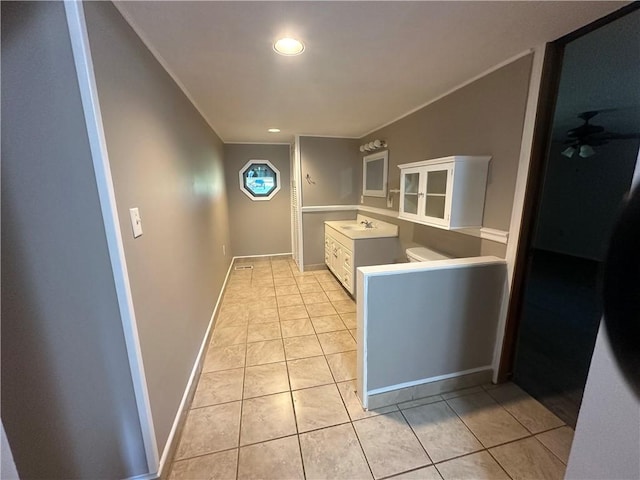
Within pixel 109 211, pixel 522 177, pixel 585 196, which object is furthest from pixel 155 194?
pixel 585 196

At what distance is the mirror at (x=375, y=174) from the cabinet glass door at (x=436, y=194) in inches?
48.0

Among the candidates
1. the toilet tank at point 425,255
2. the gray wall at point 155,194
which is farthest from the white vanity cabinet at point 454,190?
the gray wall at point 155,194

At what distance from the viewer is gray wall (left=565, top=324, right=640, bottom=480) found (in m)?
0.67

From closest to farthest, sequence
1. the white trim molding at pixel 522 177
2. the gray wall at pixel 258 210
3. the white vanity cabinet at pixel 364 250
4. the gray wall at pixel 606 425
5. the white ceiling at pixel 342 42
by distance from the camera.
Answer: the gray wall at pixel 606 425
the white ceiling at pixel 342 42
the white trim molding at pixel 522 177
the white vanity cabinet at pixel 364 250
the gray wall at pixel 258 210

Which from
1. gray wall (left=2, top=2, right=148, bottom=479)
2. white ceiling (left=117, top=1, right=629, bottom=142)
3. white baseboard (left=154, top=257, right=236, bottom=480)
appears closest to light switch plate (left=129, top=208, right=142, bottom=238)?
gray wall (left=2, top=2, right=148, bottom=479)

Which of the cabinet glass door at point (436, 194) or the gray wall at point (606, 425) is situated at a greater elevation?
the cabinet glass door at point (436, 194)

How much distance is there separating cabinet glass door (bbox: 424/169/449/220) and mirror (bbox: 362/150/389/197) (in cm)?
122

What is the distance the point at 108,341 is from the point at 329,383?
136cm

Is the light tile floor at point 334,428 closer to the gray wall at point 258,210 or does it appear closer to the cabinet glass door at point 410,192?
the cabinet glass door at point 410,192

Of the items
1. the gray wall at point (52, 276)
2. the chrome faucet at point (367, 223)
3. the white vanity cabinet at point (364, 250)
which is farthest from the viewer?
the chrome faucet at point (367, 223)

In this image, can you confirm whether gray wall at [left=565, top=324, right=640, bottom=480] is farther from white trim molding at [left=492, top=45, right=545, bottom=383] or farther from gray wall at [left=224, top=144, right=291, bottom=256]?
gray wall at [left=224, top=144, right=291, bottom=256]

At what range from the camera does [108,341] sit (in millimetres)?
994

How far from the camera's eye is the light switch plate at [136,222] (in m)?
1.07

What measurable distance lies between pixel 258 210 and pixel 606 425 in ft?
15.0
